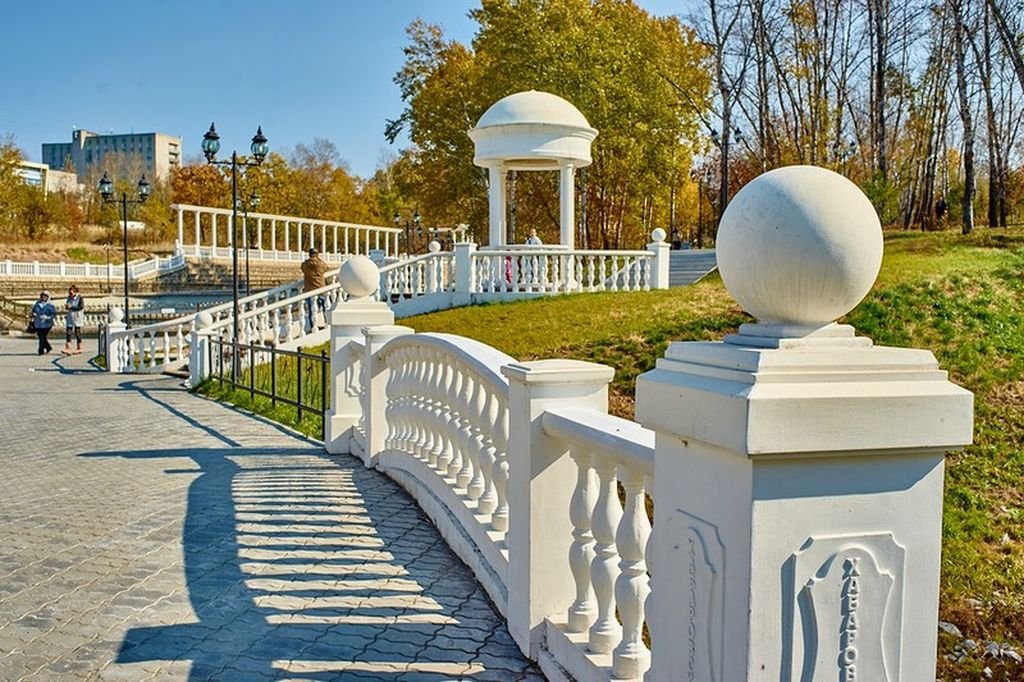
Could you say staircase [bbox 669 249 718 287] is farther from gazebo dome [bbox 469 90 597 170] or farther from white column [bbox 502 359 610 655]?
white column [bbox 502 359 610 655]

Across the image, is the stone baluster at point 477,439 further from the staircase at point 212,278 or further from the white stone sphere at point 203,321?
the staircase at point 212,278

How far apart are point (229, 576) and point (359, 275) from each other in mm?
→ 4444

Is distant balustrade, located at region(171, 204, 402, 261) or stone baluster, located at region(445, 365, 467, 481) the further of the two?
distant balustrade, located at region(171, 204, 402, 261)

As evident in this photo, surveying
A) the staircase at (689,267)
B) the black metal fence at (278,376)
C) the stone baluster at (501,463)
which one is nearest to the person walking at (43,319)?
the black metal fence at (278,376)

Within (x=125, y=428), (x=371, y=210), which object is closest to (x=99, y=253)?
(x=371, y=210)

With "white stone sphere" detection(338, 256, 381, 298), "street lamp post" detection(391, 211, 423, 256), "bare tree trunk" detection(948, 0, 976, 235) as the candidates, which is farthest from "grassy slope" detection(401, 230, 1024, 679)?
"street lamp post" detection(391, 211, 423, 256)

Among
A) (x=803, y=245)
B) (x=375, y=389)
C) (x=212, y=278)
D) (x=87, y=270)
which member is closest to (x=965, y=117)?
(x=375, y=389)

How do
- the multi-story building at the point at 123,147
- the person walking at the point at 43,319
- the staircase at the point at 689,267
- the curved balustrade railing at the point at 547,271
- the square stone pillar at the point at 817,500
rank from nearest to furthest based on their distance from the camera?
the square stone pillar at the point at 817,500 → the curved balustrade railing at the point at 547,271 → the person walking at the point at 43,319 → the staircase at the point at 689,267 → the multi-story building at the point at 123,147

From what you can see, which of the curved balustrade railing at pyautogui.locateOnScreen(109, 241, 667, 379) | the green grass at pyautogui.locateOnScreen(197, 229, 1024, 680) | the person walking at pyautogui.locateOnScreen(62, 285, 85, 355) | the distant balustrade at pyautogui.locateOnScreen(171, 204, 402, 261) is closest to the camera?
the green grass at pyautogui.locateOnScreen(197, 229, 1024, 680)

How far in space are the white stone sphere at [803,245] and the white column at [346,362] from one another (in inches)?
278

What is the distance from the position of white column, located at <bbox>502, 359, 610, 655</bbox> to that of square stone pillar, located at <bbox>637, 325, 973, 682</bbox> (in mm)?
1617

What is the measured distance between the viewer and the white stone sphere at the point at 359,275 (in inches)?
356

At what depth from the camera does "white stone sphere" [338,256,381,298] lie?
9.05 meters

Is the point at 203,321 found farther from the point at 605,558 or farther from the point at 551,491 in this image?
the point at 605,558
